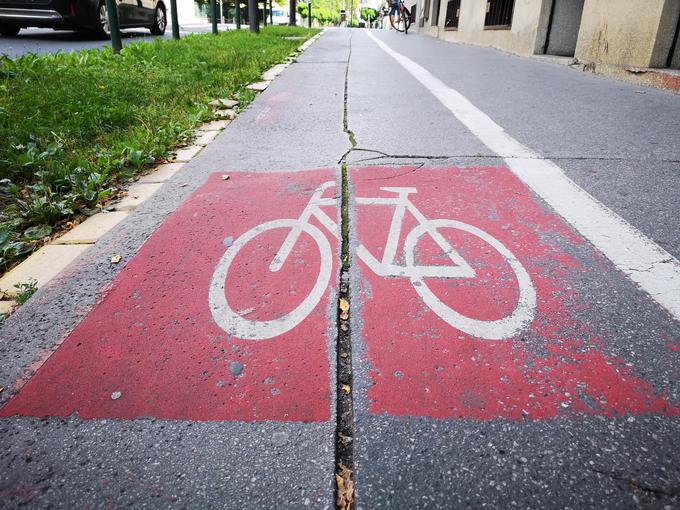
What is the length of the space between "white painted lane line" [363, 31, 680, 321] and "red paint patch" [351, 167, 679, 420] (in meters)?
0.12

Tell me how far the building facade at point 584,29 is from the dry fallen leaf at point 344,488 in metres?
7.51

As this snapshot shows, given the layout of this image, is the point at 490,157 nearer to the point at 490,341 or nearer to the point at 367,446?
the point at 490,341

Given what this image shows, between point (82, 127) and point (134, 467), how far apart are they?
147 inches

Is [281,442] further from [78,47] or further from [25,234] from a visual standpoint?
[78,47]

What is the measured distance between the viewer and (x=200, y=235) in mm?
2303

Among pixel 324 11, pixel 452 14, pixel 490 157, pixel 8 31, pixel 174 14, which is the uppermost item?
pixel 324 11

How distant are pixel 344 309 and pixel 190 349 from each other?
1.96 feet

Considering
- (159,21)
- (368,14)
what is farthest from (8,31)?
(368,14)

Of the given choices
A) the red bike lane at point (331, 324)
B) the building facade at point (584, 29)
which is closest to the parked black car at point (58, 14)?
the red bike lane at point (331, 324)

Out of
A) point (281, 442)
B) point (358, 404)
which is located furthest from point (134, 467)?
point (358, 404)

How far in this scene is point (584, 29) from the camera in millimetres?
7812

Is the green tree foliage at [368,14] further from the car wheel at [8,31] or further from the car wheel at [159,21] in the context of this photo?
the car wheel at [8,31]

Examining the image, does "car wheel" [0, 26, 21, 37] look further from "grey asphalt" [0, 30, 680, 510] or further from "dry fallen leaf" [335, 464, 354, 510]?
"dry fallen leaf" [335, 464, 354, 510]

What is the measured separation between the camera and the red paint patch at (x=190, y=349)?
1351mm
